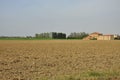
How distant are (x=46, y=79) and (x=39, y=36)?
137 meters

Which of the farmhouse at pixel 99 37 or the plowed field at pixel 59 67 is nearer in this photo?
the plowed field at pixel 59 67

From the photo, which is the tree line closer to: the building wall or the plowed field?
the building wall

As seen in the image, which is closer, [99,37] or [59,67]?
[59,67]

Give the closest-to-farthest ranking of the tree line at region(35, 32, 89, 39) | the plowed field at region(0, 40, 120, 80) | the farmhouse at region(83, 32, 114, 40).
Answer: the plowed field at region(0, 40, 120, 80) → the tree line at region(35, 32, 89, 39) → the farmhouse at region(83, 32, 114, 40)

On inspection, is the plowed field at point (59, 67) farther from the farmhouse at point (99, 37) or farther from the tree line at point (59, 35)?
the farmhouse at point (99, 37)

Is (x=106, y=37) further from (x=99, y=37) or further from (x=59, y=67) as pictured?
(x=59, y=67)

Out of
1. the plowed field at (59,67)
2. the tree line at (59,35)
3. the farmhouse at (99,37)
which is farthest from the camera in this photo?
the farmhouse at (99,37)

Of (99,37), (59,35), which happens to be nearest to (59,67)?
(59,35)

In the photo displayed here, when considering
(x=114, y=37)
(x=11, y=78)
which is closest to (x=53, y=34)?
(x=114, y=37)

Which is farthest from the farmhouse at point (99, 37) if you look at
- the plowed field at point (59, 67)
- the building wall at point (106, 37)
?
the plowed field at point (59, 67)

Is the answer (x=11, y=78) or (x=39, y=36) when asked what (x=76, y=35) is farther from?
(x=11, y=78)

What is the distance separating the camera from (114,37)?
14688 cm

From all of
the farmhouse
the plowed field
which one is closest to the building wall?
the farmhouse

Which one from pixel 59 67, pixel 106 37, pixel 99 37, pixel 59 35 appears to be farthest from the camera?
pixel 99 37
